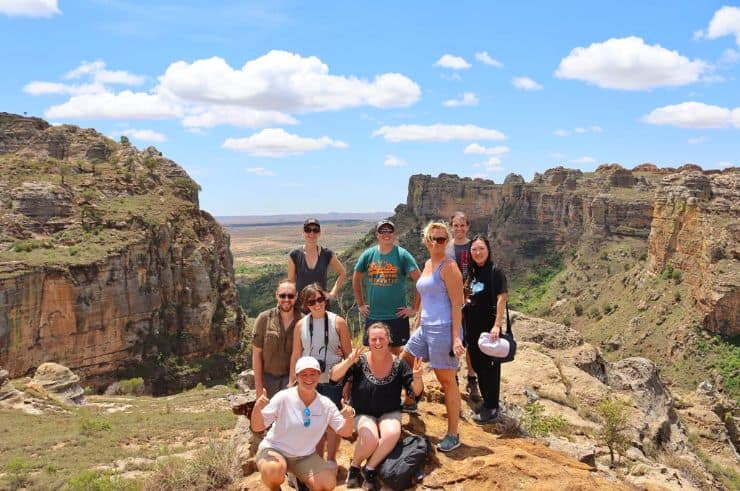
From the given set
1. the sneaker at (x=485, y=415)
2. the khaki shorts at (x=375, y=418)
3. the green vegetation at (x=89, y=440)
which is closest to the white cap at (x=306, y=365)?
the khaki shorts at (x=375, y=418)

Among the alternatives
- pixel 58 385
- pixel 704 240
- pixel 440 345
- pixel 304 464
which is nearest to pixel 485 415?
pixel 440 345

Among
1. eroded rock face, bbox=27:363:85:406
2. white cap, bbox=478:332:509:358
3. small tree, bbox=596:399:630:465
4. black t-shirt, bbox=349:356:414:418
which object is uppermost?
white cap, bbox=478:332:509:358

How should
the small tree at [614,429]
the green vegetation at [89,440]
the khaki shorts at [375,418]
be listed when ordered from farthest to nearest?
the green vegetation at [89,440], the small tree at [614,429], the khaki shorts at [375,418]

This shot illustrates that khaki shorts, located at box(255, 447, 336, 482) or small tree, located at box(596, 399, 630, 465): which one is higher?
khaki shorts, located at box(255, 447, 336, 482)

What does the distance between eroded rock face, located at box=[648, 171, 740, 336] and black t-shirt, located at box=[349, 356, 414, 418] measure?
37237mm

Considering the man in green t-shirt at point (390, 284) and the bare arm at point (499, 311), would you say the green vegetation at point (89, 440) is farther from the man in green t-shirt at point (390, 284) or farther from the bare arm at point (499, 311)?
the bare arm at point (499, 311)

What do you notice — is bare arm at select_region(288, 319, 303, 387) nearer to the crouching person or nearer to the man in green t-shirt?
the crouching person

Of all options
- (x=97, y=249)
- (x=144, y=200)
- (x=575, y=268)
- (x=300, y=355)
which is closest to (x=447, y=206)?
(x=575, y=268)

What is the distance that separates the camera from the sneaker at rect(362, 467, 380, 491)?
5.98 meters

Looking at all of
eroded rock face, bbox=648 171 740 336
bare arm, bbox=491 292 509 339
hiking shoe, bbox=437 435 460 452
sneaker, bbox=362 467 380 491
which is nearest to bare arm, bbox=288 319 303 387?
sneaker, bbox=362 467 380 491

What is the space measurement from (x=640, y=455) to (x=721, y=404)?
13171 mm

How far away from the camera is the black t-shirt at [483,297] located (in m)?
7.17

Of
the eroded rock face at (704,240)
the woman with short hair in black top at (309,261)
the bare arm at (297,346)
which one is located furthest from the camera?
the eroded rock face at (704,240)

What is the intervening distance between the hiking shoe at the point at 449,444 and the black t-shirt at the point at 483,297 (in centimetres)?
139
